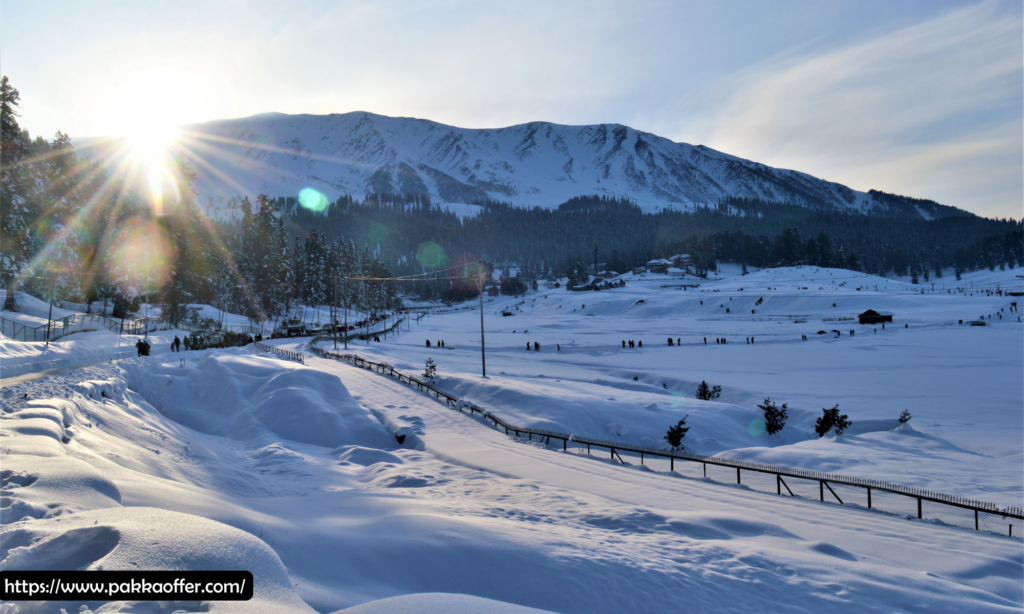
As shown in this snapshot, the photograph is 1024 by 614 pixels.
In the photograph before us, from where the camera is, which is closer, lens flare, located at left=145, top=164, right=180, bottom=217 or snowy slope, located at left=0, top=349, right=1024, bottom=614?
snowy slope, located at left=0, top=349, right=1024, bottom=614

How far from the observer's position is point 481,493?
482 inches

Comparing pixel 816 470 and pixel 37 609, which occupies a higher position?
pixel 37 609

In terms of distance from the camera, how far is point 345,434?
1808cm

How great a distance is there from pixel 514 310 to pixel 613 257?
71377mm

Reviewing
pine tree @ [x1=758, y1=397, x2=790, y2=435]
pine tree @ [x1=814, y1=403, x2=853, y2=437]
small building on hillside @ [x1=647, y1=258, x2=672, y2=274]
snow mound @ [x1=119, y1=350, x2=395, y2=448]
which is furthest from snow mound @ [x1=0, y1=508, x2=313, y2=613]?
small building on hillside @ [x1=647, y1=258, x2=672, y2=274]

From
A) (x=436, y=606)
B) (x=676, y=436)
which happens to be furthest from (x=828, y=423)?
(x=436, y=606)

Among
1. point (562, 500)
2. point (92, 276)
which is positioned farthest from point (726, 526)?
point (92, 276)

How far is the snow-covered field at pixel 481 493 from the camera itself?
5.28 metres

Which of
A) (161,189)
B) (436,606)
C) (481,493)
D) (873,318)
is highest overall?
(161,189)

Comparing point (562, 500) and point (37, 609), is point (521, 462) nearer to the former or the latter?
point (562, 500)

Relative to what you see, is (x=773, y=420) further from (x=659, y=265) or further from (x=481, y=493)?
(x=659, y=265)

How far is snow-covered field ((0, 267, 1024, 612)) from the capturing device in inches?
208

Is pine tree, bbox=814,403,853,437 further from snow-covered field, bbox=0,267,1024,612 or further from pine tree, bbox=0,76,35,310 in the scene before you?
pine tree, bbox=0,76,35,310

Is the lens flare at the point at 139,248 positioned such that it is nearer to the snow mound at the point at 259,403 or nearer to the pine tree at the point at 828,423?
the snow mound at the point at 259,403
